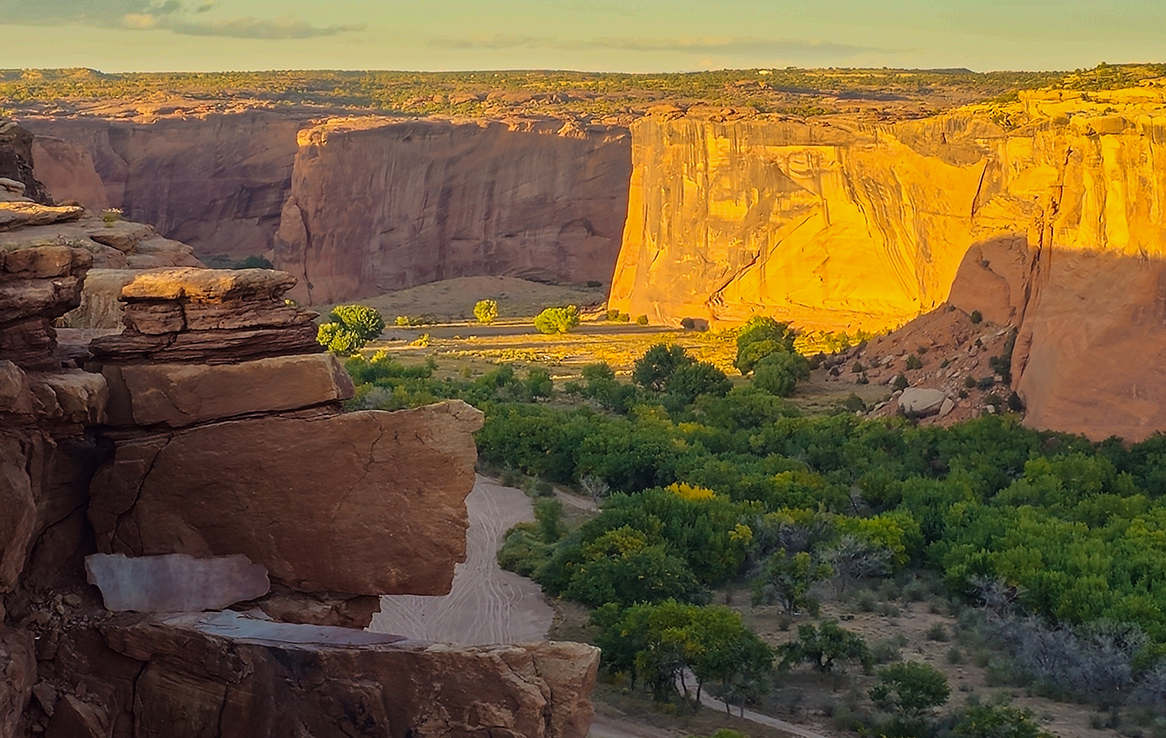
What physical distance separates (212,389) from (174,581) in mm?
1426

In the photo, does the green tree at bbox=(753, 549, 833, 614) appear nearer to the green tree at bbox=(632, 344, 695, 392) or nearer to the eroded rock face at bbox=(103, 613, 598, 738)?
the eroded rock face at bbox=(103, 613, 598, 738)

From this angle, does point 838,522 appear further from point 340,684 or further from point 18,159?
point 340,684

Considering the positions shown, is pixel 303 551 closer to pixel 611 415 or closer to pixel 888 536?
pixel 888 536

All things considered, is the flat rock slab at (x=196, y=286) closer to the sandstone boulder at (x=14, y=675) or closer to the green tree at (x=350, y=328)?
the sandstone boulder at (x=14, y=675)

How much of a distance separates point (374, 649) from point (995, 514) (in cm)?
1856

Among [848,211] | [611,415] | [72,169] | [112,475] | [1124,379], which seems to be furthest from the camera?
[72,169]

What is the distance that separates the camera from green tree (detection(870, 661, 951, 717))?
1691cm

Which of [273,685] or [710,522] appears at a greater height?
[273,685]

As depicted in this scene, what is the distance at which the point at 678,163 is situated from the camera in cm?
5191

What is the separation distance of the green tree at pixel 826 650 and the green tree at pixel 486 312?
3660 cm

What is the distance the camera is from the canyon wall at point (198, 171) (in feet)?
207

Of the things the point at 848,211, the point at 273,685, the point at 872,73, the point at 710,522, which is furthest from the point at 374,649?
the point at 872,73

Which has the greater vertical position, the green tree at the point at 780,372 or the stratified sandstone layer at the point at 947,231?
the stratified sandstone layer at the point at 947,231

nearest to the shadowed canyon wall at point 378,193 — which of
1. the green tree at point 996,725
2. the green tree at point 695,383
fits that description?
the green tree at point 695,383
